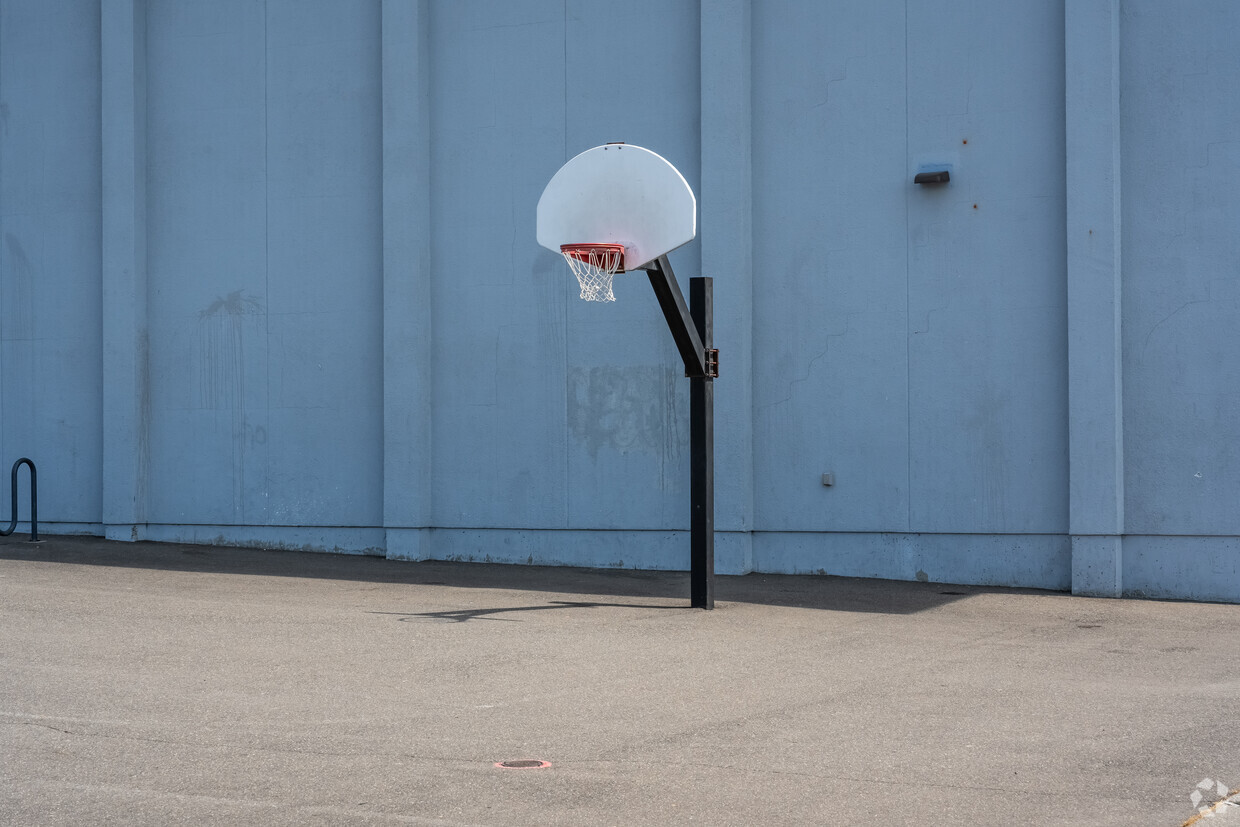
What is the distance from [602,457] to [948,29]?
626 centimetres

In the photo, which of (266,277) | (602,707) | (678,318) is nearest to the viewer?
(602,707)

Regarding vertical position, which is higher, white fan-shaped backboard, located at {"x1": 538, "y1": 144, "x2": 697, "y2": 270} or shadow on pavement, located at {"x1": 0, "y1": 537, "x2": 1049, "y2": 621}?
white fan-shaped backboard, located at {"x1": 538, "y1": 144, "x2": 697, "y2": 270}

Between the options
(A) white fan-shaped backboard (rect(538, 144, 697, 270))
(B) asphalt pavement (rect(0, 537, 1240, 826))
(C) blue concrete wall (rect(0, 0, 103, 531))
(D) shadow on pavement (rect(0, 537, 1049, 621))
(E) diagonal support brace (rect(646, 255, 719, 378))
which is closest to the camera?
(B) asphalt pavement (rect(0, 537, 1240, 826))

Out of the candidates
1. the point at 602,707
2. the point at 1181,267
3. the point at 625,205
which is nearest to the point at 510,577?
the point at 625,205


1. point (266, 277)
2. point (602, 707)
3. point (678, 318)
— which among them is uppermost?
point (266, 277)

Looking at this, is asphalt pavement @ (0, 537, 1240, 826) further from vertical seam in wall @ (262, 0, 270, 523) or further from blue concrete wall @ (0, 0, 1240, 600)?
vertical seam in wall @ (262, 0, 270, 523)

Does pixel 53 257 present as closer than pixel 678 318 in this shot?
No

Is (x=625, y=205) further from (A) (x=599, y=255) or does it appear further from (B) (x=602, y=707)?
(B) (x=602, y=707)

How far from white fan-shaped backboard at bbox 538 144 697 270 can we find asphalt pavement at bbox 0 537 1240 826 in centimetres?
330

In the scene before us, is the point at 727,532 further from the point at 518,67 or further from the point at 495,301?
the point at 518,67

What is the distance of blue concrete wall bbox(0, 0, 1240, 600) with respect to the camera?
501 inches

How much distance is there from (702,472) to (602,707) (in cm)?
454

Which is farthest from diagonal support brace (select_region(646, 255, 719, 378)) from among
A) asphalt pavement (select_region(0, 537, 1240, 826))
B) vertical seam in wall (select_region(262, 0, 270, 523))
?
vertical seam in wall (select_region(262, 0, 270, 523))

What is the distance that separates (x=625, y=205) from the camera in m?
10.5
